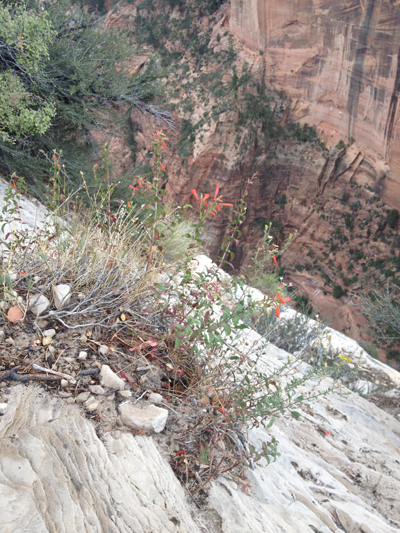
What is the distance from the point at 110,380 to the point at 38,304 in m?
0.46

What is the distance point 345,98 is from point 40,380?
67.5ft

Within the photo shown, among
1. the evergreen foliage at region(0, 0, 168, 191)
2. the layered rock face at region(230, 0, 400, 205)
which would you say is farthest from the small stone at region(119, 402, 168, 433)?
the layered rock face at region(230, 0, 400, 205)

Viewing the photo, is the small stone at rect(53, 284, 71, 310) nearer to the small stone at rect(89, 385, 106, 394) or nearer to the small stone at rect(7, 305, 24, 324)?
the small stone at rect(7, 305, 24, 324)

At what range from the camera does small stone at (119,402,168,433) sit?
1.24 meters

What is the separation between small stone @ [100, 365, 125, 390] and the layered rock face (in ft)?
60.2

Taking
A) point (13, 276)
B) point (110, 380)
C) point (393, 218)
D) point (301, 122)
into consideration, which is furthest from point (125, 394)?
point (301, 122)

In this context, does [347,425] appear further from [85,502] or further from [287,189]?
[287,189]

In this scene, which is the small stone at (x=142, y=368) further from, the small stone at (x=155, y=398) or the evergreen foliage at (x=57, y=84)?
the evergreen foliage at (x=57, y=84)

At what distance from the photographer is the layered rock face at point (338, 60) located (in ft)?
50.5

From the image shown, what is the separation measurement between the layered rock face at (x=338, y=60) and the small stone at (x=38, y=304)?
18320 mm

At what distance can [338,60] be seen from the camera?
17.6 metres

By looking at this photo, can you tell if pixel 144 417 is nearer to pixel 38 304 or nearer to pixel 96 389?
pixel 96 389

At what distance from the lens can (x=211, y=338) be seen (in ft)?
4.29

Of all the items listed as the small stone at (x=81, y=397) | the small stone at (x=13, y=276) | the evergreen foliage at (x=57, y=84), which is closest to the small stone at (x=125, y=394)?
the small stone at (x=81, y=397)
